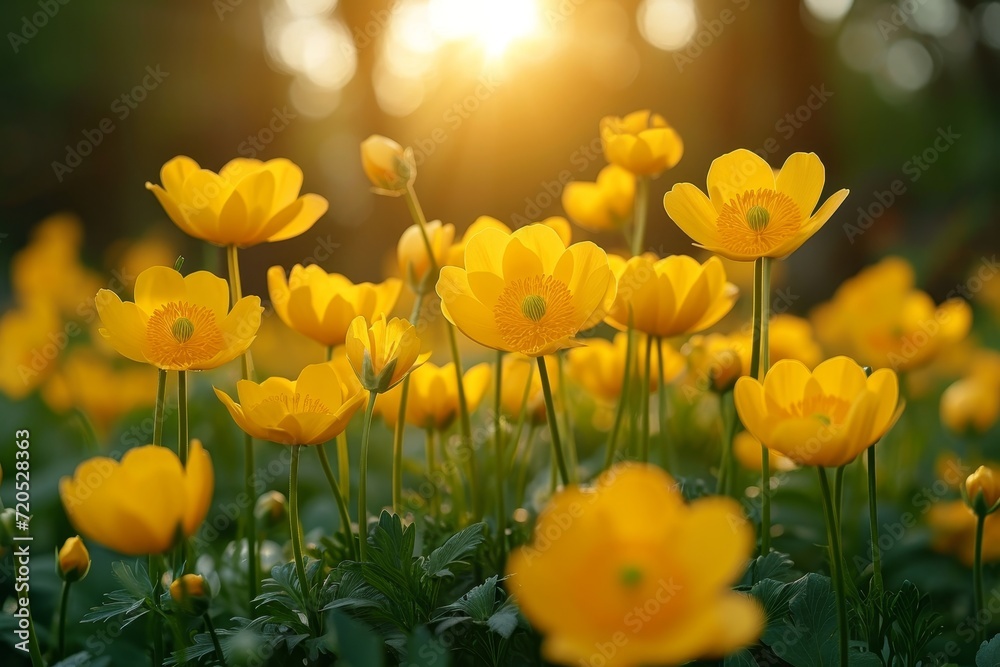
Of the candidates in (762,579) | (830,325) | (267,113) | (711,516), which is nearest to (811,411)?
(762,579)

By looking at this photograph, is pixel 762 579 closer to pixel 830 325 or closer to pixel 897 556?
pixel 897 556

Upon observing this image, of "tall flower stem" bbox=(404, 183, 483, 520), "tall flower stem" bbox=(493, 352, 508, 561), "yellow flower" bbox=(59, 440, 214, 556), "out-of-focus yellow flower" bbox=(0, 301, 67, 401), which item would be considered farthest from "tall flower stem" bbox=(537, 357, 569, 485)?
"out-of-focus yellow flower" bbox=(0, 301, 67, 401)

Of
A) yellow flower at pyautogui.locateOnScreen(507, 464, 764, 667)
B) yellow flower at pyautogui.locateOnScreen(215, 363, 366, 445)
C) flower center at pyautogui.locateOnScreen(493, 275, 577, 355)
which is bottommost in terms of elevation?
yellow flower at pyautogui.locateOnScreen(507, 464, 764, 667)

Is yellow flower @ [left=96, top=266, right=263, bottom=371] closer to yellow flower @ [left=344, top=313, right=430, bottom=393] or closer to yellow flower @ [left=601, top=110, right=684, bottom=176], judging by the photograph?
yellow flower @ [left=344, top=313, right=430, bottom=393]

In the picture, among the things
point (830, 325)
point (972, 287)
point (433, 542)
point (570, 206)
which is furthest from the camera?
point (972, 287)

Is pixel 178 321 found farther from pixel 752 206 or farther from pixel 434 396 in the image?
pixel 752 206

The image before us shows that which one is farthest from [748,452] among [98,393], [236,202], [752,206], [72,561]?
[98,393]
